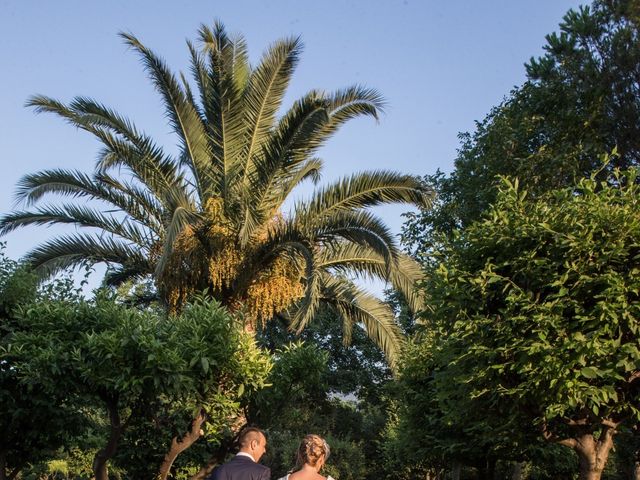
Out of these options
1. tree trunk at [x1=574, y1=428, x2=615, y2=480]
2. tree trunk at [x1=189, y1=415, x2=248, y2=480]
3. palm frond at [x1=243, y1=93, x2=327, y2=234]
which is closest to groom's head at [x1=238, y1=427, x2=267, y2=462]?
tree trunk at [x1=574, y1=428, x2=615, y2=480]

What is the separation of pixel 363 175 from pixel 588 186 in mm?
5948

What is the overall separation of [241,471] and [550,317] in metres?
6.10

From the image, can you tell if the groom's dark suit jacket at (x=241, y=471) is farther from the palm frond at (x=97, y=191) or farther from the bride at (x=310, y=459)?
the palm frond at (x=97, y=191)

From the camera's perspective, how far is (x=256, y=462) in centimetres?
598

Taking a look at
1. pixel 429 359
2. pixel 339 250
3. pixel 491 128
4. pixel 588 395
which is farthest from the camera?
pixel 429 359

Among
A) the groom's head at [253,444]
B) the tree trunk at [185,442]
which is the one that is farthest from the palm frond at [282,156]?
the groom's head at [253,444]

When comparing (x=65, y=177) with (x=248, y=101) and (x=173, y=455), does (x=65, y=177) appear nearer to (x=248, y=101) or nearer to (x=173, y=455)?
(x=248, y=101)

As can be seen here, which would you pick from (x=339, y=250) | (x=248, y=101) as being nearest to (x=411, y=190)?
(x=339, y=250)

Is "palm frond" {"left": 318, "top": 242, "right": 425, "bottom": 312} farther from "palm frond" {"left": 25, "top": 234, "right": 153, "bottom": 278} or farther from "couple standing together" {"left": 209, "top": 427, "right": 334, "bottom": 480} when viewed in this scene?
"couple standing together" {"left": 209, "top": 427, "right": 334, "bottom": 480}

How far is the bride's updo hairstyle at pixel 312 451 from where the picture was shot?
5.92 m

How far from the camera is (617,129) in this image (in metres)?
17.0

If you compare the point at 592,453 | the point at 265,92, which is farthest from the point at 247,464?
the point at 265,92

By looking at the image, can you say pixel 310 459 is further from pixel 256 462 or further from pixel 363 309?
pixel 363 309

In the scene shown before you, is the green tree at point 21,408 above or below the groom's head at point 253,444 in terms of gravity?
above
